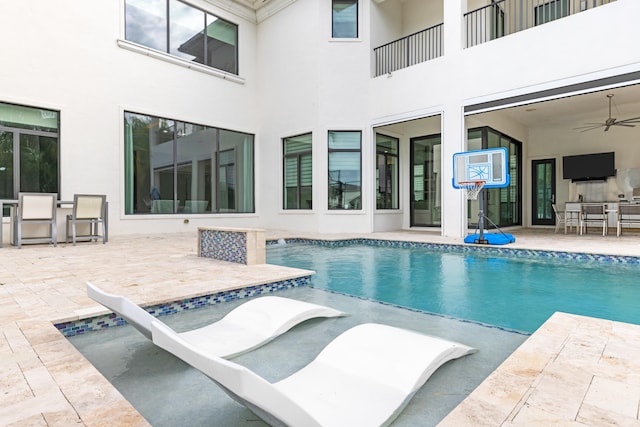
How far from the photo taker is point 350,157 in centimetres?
962

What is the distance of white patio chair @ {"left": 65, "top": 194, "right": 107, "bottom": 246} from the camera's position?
6715 mm

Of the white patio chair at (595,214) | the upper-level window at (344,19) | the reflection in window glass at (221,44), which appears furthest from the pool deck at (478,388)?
the reflection in window glass at (221,44)

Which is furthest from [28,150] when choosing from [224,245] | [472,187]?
[472,187]

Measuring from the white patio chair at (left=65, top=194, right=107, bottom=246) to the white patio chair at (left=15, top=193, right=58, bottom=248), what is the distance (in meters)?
0.31

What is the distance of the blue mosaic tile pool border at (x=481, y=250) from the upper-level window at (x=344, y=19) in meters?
5.50

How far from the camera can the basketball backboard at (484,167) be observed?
264 inches

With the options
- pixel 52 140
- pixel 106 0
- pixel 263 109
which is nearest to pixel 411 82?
pixel 263 109

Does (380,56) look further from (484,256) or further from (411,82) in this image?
(484,256)

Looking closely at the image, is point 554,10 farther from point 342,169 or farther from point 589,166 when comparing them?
point 342,169

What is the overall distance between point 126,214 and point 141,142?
178 centimetres

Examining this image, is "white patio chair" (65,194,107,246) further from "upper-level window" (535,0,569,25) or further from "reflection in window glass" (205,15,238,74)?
"upper-level window" (535,0,569,25)

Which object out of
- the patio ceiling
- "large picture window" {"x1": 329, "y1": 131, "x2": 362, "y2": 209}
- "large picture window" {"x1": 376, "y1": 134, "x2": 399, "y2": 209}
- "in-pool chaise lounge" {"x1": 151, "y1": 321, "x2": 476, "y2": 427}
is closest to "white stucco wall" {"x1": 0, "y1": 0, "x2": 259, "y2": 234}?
"large picture window" {"x1": 329, "y1": 131, "x2": 362, "y2": 209}

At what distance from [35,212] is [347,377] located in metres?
6.81

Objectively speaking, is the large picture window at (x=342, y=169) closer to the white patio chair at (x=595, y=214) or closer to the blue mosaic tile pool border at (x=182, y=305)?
the white patio chair at (x=595, y=214)
